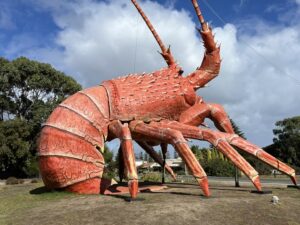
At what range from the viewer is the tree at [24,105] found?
3588 cm

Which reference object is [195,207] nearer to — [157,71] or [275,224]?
[275,224]

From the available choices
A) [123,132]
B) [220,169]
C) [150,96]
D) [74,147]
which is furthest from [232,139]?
[220,169]

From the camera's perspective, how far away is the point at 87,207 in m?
9.41

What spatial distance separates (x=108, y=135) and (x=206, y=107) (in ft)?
13.2

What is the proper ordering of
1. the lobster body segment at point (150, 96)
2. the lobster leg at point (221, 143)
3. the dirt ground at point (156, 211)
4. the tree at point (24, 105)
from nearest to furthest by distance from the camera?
the dirt ground at point (156, 211), the lobster leg at point (221, 143), the lobster body segment at point (150, 96), the tree at point (24, 105)

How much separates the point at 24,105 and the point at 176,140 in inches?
1243

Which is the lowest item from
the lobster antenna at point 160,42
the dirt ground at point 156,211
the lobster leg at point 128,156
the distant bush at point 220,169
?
the dirt ground at point 156,211

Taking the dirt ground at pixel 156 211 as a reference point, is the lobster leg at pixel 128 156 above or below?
above

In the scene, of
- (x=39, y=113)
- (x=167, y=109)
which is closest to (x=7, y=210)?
(x=167, y=109)

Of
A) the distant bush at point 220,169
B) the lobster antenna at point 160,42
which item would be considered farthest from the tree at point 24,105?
the lobster antenna at point 160,42

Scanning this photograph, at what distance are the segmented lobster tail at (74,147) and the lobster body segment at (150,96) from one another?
2.58 feet

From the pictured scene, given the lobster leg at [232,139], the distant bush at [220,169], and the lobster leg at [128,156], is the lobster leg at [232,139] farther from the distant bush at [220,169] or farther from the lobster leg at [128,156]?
the distant bush at [220,169]

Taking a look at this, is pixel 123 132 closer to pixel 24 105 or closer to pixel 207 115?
pixel 207 115

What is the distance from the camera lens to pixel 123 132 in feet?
37.2
